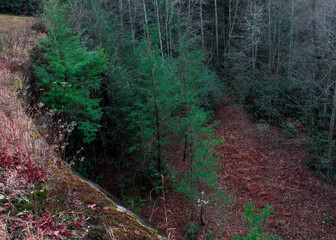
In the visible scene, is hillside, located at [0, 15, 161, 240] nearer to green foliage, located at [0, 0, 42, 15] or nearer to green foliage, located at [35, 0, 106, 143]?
green foliage, located at [35, 0, 106, 143]

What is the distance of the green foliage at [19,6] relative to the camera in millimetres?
15945

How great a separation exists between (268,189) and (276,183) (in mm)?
667

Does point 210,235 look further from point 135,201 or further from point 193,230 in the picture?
point 135,201

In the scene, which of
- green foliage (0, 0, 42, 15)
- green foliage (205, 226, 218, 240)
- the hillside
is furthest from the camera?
green foliage (0, 0, 42, 15)

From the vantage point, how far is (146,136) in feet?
32.3

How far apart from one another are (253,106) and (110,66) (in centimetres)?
1150

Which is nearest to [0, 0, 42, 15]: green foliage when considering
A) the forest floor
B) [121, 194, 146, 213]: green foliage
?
[121, 194, 146, 213]: green foliage

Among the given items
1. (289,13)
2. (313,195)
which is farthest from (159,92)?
(289,13)

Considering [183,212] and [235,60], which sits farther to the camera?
[235,60]

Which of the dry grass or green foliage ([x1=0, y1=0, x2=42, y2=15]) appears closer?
the dry grass

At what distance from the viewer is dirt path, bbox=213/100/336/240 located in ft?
31.8

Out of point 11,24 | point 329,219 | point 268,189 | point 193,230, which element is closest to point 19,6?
point 11,24

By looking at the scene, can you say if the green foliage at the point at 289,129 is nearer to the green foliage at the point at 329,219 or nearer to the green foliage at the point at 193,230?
the green foliage at the point at 329,219

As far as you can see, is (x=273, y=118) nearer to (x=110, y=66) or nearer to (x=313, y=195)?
(x=313, y=195)
